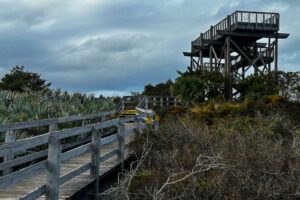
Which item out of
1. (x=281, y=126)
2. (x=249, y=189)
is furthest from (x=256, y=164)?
(x=281, y=126)

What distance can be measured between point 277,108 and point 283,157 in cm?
1692

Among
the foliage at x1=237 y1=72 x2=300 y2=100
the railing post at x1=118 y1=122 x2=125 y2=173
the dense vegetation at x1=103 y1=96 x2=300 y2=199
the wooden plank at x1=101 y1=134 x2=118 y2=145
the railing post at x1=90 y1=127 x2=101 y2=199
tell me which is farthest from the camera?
the foliage at x1=237 y1=72 x2=300 y2=100

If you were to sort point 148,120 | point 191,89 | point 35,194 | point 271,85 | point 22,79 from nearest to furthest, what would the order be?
point 35,194 < point 148,120 < point 271,85 < point 191,89 < point 22,79

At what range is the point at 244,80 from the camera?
41531 millimetres

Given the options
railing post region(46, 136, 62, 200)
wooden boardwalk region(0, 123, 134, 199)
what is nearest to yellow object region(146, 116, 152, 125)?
wooden boardwalk region(0, 123, 134, 199)

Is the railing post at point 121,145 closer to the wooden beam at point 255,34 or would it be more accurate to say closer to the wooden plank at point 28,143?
the wooden plank at point 28,143

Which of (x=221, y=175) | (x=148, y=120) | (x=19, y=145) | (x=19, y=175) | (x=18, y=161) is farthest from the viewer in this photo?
(x=148, y=120)

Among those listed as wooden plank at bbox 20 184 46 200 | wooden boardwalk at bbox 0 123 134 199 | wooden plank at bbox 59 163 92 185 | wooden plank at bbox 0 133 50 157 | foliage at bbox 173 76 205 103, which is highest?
foliage at bbox 173 76 205 103

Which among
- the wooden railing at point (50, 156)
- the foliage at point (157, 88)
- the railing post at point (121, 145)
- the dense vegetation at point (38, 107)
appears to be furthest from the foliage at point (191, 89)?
the wooden railing at point (50, 156)

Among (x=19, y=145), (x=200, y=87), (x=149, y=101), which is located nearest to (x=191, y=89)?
(x=200, y=87)

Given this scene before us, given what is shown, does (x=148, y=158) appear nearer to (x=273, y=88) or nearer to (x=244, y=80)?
(x=273, y=88)

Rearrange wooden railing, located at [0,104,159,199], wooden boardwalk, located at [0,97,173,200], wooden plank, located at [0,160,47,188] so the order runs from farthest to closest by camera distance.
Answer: wooden boardwalk, located at [0,97,173,200] < wooden railing, located at [0,104,159,199] < wooden plank, located at [0,160,47,188]

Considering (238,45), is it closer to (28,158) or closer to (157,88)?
(157,88)

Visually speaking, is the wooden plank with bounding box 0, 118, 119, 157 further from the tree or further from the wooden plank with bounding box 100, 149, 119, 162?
the tree
